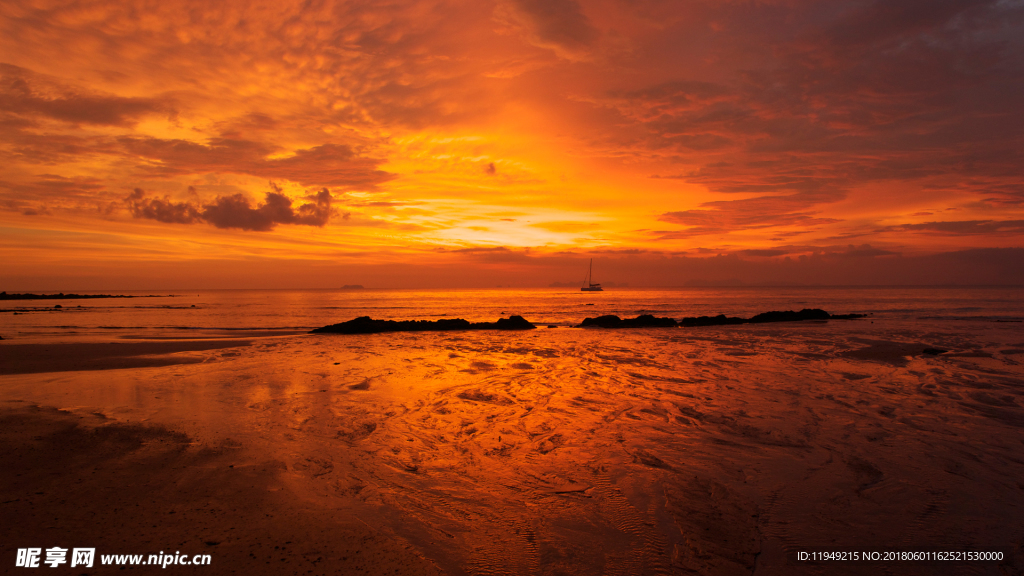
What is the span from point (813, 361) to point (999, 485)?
1134 centimetres

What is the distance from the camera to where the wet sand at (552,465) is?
15.1 ft

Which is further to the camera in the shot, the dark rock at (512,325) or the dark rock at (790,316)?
the dark rock at (790,316)

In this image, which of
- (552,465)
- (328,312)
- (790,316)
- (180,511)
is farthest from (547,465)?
(328,312)

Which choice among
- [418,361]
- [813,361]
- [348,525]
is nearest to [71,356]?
[418,361]

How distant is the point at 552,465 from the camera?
22.3ft

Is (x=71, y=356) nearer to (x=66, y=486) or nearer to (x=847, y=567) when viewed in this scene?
(x=66, y=486)

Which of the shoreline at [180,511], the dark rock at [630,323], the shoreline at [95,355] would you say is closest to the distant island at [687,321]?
the dark rock at [630,323]

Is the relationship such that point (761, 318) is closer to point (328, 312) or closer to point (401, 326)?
point (401, 326)

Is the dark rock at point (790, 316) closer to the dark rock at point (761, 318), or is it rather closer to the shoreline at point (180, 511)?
the dark rock at point (761, 318)

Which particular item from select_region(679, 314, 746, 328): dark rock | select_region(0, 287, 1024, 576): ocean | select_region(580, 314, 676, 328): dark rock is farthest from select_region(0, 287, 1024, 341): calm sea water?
select_region(0, 287, 1024, 576): ocean

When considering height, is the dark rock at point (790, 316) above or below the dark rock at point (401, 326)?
above

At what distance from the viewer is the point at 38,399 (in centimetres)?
1047

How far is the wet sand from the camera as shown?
15.1ft

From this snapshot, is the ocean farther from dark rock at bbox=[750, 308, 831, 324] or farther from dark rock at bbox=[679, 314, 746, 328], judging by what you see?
dark rock at bbox=[750, 308, 831, 324]
